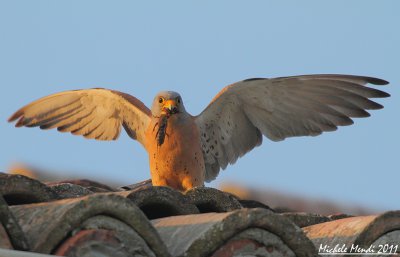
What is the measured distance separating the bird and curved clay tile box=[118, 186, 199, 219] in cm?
288

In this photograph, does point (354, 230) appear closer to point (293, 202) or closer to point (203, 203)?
point (203, 203)

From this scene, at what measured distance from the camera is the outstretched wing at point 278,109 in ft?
24.3

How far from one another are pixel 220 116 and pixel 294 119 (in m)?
0.60

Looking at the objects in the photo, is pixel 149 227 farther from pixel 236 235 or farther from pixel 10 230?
pixel 10 230

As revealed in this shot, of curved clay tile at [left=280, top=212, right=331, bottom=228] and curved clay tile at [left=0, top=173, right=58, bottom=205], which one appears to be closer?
curved clay tile at [left=0, top=173, right=58, bottom=205]

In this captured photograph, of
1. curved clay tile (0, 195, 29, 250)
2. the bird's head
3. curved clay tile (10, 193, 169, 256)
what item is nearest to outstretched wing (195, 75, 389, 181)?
the bird's head

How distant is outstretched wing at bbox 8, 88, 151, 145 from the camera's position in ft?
25.7

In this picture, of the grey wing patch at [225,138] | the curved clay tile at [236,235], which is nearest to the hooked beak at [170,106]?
the grey wing patch at [225,138]

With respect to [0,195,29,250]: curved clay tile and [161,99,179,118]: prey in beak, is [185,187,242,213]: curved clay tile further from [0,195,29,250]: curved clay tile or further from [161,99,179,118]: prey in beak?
[161,99,179,118]: prey in beak

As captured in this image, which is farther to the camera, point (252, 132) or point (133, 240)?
point (252, 132)

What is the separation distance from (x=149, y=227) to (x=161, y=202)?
0.71 meters

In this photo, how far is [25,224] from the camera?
11.6ft

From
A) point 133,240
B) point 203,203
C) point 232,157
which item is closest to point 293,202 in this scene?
point 232,157

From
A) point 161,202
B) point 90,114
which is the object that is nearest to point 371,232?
point 161,202
